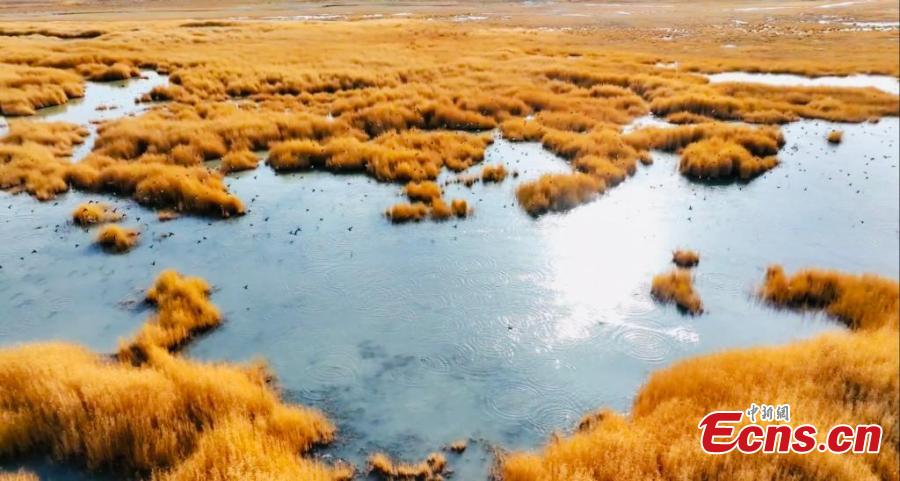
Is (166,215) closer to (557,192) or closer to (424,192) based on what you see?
(424,192)

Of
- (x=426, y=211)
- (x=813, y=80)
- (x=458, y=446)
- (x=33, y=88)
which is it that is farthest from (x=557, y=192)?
(x=33, y=88)

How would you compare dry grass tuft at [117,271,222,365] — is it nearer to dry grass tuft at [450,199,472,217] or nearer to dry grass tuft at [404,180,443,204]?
dry grass tuft at [404,180,443,204]

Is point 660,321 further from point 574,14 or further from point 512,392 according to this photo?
point 574,14

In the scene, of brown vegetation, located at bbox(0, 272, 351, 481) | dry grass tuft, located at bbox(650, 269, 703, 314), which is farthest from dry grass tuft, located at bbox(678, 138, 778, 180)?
brown vegetation, located at bbox(0, 272, 351, 481)

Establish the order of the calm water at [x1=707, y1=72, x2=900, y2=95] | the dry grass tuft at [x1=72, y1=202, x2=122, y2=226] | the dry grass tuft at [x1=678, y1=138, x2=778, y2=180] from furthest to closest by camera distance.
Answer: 1. the dry grass tuft at [x1=678, y1=138, x2=778, y2=180]
2. the dry grass tuft at [x1=72, y1=202, x2=122, y2=226]
3. the calm water at [x1=707, y1=72, x2=900, y2=95]

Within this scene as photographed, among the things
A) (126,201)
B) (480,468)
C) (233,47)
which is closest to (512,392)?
(480,468)
